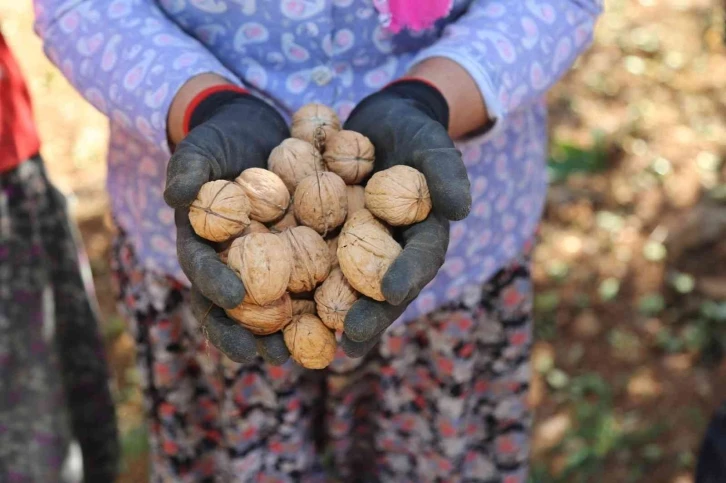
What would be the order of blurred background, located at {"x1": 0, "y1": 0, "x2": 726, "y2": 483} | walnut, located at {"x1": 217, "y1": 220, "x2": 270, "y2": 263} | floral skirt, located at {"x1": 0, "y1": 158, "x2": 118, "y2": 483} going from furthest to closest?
blurred background, located at {"x1": 0, "y1": 0, "x2": 726, "y2": 483}
floral skirt, located at {"x1": 0, "y1": 158, "x2": 118, "y2": 483}
walnut, located at {"x1": 217, "y1": 220, "x2": 270, "y2": 263}

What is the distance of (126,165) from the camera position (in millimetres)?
1287

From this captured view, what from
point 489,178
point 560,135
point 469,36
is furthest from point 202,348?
point 560,135

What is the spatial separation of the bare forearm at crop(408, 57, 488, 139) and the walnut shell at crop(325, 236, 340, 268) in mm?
224

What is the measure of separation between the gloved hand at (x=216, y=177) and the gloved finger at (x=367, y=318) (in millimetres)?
107

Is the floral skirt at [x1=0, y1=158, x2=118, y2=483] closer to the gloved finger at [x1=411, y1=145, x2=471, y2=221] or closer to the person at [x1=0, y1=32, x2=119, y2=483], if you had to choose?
the person at [x1=0, y1=32, x2=119, y2=483]

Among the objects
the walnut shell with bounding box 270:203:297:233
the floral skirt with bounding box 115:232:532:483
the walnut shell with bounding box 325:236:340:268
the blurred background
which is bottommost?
the blurred background

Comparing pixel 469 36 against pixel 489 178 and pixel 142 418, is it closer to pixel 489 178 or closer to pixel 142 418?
pixel 489 178

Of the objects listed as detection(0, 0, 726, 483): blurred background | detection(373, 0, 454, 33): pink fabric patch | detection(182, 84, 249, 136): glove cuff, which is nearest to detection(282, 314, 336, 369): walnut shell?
detection(182, 84, 249, 136): glove cuff

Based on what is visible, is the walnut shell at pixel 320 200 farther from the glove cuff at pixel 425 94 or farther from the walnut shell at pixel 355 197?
the glove cuff at pixel 425 94

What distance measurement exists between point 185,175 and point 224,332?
19 centimetres

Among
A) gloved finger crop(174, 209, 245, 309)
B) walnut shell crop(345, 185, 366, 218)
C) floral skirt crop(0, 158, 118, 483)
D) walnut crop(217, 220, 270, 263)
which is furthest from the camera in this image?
floral skirt crop(0, 158, 118, 483)

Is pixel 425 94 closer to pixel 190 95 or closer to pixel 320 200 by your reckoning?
pixel 320 200

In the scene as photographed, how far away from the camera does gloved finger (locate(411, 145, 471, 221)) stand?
0.94 m

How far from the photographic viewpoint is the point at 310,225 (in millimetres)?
1078
